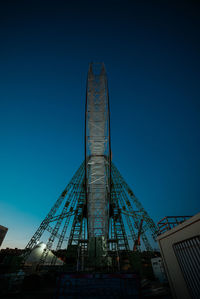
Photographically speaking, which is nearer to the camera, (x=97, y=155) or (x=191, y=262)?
(x=191, y=262)

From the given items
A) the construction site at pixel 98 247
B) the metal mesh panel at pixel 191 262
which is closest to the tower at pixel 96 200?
the construction site at pixel 98 247

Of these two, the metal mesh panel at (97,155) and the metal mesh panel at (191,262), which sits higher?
the metal mesh panel at (97,155)

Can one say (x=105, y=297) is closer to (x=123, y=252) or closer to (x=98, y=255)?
(x=98, y=255)

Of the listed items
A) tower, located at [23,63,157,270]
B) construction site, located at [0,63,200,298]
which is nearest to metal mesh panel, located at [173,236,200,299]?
construction site, located at [0,63,200,298]

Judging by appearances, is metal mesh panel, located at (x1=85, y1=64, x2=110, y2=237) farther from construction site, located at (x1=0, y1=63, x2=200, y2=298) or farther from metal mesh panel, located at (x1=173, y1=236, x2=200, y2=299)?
metal mesh panel, located at (x1=173, y1=236, x2=200, y2=299)

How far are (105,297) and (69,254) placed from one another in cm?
1272

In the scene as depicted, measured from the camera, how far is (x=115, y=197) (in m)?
18.5

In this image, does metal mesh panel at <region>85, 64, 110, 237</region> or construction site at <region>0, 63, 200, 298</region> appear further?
metal mesh panel at <region>85, 64, 110, 237</region>

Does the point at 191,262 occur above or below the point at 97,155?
below

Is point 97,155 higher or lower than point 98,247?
higher

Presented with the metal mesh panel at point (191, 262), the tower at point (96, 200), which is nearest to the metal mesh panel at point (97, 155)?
the tower at point (96, 200)

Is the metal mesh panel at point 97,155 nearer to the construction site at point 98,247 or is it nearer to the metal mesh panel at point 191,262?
the construction site at point 98,247

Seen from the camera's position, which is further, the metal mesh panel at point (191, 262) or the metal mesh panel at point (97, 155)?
the metal mesh panel at point (97, 155)

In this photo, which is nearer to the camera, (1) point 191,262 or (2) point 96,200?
(1) point 191,262
